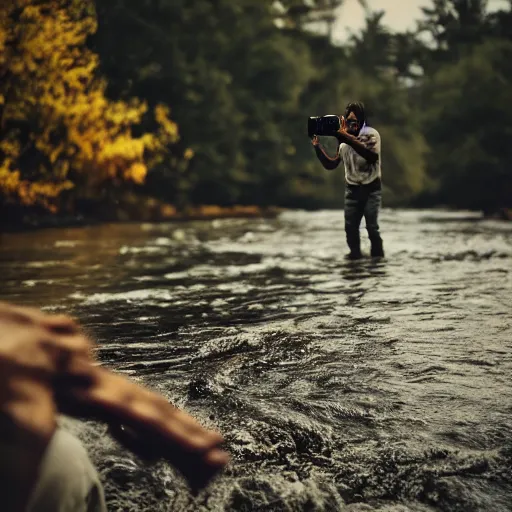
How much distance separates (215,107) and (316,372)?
31622 millimetres

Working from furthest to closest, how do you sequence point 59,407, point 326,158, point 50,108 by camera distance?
1. point 50,108
2. point 326,158
3. point 59,407

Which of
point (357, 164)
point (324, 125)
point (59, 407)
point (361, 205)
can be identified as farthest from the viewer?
→ point (361, 205)

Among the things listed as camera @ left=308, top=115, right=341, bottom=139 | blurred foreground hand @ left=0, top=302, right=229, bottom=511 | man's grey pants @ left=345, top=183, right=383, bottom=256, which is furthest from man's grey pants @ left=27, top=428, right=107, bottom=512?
man's grey pants @ left=345, top=183, right=383, bottom=256

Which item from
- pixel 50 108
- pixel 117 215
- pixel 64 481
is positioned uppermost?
pixel 50 108

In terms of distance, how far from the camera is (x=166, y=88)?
32.1m

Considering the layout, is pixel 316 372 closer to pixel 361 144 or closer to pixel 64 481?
pixel 64 481

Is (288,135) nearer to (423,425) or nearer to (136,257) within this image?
(136,257)

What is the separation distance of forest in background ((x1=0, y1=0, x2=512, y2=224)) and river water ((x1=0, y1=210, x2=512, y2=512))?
10.0 ft

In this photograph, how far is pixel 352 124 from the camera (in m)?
8.90

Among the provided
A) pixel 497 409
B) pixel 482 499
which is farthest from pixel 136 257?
pixel 482 499

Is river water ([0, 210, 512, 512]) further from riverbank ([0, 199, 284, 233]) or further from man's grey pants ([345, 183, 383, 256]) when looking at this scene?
riverbank ([0, 199, 284, 233])

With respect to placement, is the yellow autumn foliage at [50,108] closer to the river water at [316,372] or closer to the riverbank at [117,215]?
the riverbank at [117,215]

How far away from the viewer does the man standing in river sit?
8864 mm

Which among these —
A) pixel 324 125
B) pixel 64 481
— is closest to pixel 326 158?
pixel 324 125
